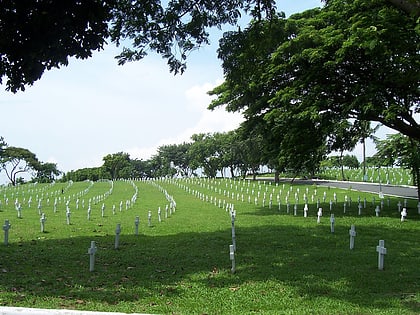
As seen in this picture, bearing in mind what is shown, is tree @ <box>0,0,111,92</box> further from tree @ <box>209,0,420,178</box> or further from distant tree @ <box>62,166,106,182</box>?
distant tree @ <box>62,166,106,182</box>

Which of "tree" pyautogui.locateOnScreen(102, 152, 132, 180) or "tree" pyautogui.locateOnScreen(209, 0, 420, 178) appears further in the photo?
"tree" pyautogui.locateOnScreen(102, 152, 132, 180)

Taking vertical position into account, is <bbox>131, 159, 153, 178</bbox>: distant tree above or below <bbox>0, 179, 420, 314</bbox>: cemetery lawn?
above

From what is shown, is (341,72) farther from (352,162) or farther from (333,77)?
(352,162)

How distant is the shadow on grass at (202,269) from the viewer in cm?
729

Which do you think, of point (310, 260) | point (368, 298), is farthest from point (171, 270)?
point (368, 298)

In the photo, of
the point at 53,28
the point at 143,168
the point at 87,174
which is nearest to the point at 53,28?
the point at 53,28

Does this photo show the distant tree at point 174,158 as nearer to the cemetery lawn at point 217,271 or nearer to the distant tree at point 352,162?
the distant tree at point 352,162

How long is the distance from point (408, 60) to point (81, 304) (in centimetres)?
1508

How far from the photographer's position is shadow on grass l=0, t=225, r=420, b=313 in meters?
7.29

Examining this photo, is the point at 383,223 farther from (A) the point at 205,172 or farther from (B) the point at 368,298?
(A) the point at 205,172

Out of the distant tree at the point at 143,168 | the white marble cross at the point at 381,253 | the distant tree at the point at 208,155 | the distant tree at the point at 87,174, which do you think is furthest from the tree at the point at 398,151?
the distant tree at the point at 143,168

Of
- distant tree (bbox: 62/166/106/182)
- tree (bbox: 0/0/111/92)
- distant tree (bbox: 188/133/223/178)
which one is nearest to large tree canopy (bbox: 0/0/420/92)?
tree (bbox: 0/0/111/92)

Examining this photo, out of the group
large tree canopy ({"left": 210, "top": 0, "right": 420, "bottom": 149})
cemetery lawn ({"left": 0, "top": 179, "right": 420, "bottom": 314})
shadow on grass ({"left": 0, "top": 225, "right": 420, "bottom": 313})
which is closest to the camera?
cemetery lawn ({"left": 0, "top": 179, "right": 420, "bottom": 314})

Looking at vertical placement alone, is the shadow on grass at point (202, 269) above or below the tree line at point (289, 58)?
A: below
